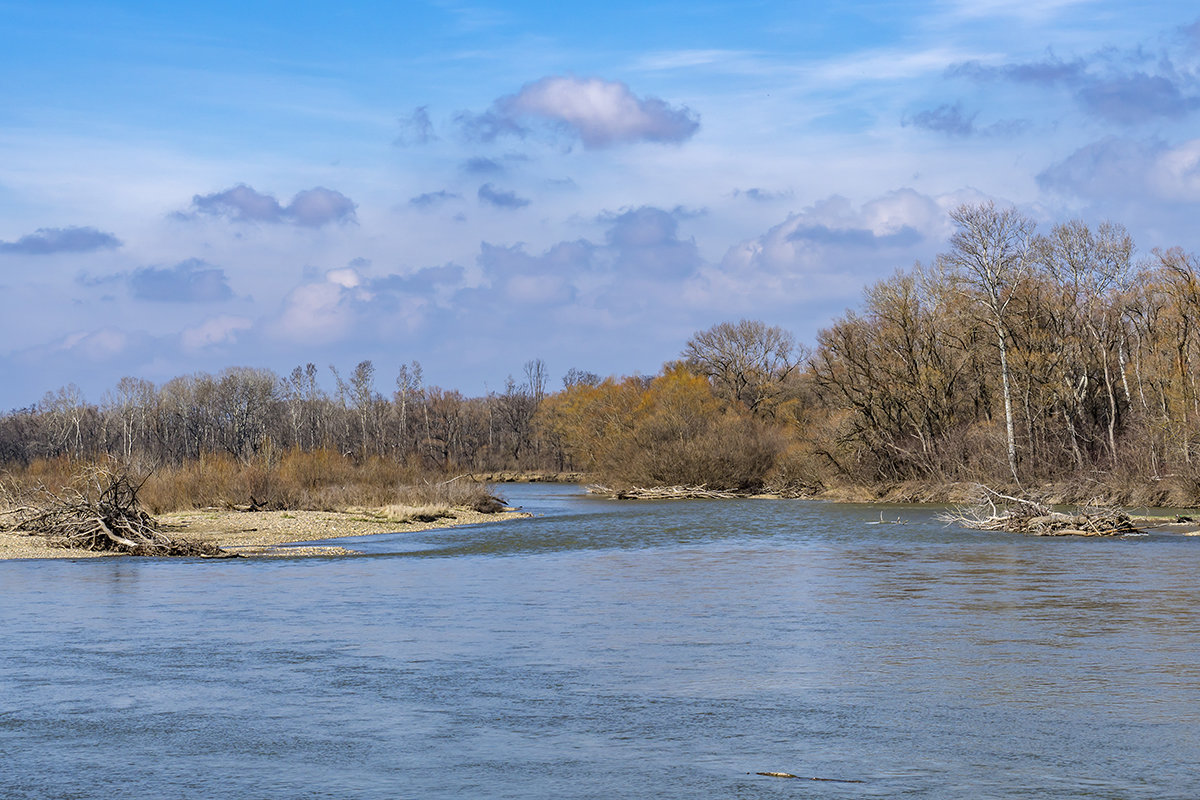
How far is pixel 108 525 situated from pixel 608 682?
86.3 ft

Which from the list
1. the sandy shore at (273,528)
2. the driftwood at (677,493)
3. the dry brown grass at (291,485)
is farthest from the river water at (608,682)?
the driftwood at (677,493)

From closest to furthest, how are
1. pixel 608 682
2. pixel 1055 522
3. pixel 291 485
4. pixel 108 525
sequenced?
1. pixel 608 682
2. pixel 108 525
3. pixel 1055 522
4. pixel 291 485

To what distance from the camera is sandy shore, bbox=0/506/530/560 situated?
115 feet

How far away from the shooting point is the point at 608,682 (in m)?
14.5

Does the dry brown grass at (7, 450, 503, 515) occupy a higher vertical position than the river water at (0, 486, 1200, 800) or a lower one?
higher

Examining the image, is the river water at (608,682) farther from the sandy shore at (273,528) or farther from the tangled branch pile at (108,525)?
the sandy shore at (273,528)

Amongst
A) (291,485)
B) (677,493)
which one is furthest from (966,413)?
(291,485)

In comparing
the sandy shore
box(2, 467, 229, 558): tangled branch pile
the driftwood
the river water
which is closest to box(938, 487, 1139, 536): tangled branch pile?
the river water

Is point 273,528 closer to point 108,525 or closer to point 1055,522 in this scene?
point 108,525

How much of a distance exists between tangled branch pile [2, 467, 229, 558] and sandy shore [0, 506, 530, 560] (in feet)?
1.95

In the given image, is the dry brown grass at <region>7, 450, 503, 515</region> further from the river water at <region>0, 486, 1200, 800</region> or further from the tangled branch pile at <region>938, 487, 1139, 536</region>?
the tangled branch pile at <region>938, 487, 1139, 536</region>

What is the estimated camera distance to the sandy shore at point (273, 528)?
115ft

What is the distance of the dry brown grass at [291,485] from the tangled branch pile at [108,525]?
31.2 ft

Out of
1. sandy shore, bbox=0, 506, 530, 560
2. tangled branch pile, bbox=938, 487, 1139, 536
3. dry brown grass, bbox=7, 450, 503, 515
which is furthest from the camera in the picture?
dry brown grass, bbox=7, 450, 503, 515
